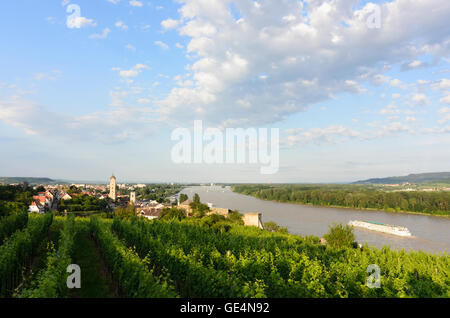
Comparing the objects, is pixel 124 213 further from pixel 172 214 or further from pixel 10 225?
pixel 10 225

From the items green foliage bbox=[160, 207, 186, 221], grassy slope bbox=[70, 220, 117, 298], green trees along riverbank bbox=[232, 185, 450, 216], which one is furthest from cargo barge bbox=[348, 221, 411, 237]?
grassy slope bbox=[70, 220, 117, 298]

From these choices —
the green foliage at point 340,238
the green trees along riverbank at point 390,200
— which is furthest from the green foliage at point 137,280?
the green trees along riverbank at point 390,200

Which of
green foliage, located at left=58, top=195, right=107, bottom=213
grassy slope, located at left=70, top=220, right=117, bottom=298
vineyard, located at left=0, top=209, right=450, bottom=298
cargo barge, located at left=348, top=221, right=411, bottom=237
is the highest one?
vineyard, located at left=0, top=209, right=450, bottom=298

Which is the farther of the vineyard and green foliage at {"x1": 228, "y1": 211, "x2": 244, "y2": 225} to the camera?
green foliage at {"x1": 228, "y1": 211, "x2": 244, "y2": 225}

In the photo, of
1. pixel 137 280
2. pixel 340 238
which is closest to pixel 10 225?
pixel 137 280

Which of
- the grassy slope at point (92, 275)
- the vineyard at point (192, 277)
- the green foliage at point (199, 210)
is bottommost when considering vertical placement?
the green foliage at point (199, 210)

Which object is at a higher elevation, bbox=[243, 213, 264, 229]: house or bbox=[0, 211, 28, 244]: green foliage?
bbox=[0, 211, 28, 244]: green foliage

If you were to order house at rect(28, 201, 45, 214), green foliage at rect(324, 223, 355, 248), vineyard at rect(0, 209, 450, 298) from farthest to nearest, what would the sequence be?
house at rect(28, 201, 45, 214) → green foliage at rect(324, 223, 355, 248) → vineyard at rect(0, 209, 450, 298)

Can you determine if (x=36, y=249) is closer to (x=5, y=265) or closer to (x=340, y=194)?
(x=5, y=265)

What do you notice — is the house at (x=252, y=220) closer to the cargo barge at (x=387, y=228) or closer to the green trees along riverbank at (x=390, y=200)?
the cargo barge at (x=387, y=228)

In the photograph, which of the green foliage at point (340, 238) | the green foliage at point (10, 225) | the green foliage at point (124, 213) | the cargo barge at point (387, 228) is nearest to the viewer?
the green foliage at point (10, 225)

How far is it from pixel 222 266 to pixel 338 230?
16.9 metres

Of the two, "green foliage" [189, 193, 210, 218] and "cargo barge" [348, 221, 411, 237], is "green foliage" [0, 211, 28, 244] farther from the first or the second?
"cargo barge" [348, 221, 411, 237]
